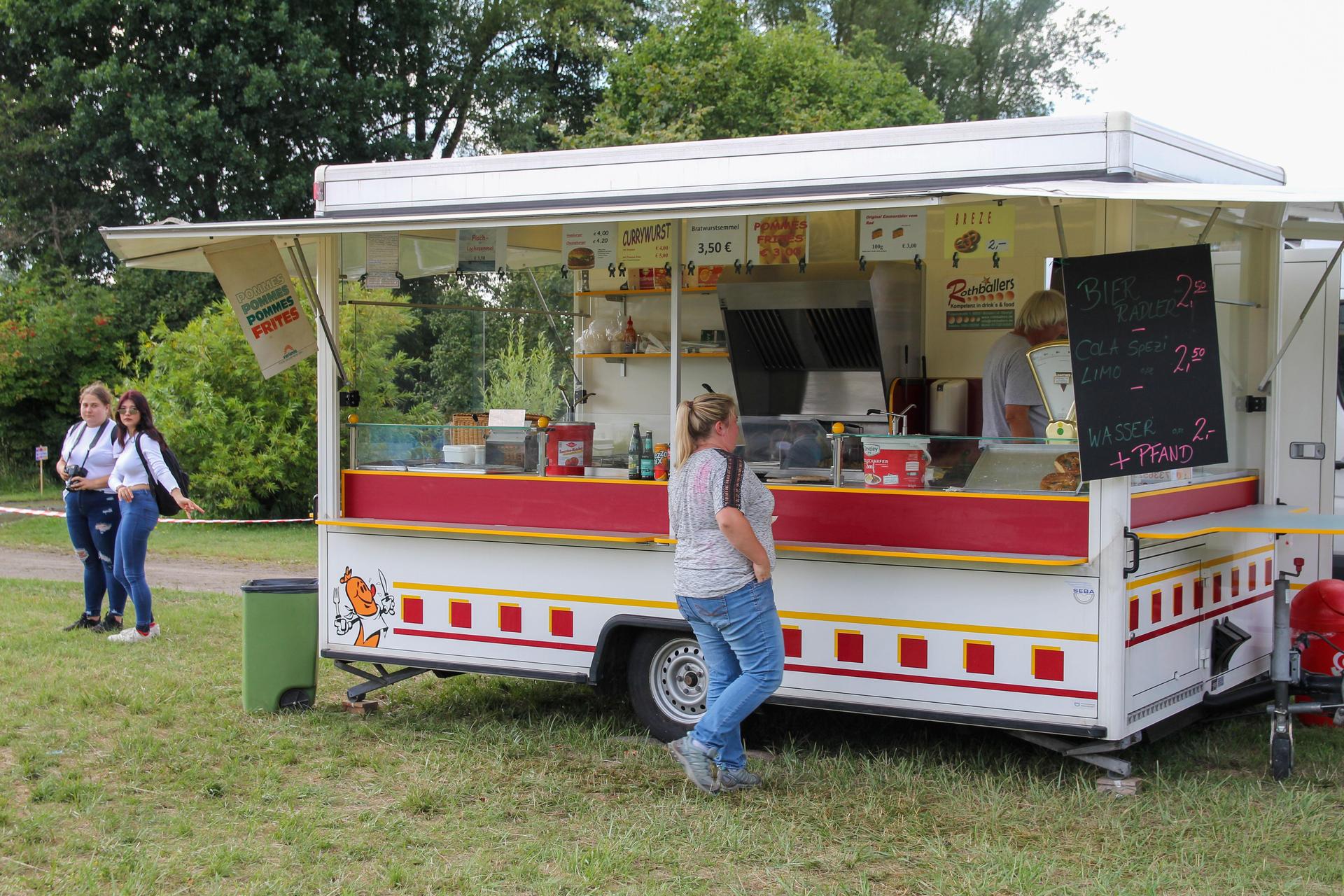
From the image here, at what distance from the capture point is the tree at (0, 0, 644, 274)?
2038cm

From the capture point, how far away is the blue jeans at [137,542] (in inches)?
320

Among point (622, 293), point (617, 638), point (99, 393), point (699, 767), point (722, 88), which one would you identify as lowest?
point (699, 767)

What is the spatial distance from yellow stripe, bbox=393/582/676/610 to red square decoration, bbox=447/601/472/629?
0.17 ft

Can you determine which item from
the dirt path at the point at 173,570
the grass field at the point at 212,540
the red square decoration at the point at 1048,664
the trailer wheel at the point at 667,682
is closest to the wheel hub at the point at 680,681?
the trailer wheel at the point at 667,682

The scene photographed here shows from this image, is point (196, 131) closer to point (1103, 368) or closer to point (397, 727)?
point (397, 727)

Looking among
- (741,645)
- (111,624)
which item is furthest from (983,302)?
(111,624)

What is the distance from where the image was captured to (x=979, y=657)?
16.5 feet

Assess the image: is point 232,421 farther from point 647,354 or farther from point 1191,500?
point 1191,500

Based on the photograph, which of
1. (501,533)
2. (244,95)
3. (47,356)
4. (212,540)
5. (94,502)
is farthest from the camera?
(47,356)

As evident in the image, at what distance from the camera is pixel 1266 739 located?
5.78 metres

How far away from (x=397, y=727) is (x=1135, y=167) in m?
4.12

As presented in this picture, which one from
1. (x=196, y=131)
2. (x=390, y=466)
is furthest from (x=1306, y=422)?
(x=196, y=131)

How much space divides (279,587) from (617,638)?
178 cm

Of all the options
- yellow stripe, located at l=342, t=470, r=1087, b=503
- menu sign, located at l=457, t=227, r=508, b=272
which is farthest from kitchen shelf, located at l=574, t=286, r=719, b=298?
yellow stripe, located at l=342, t=470, r=1087, b=503
